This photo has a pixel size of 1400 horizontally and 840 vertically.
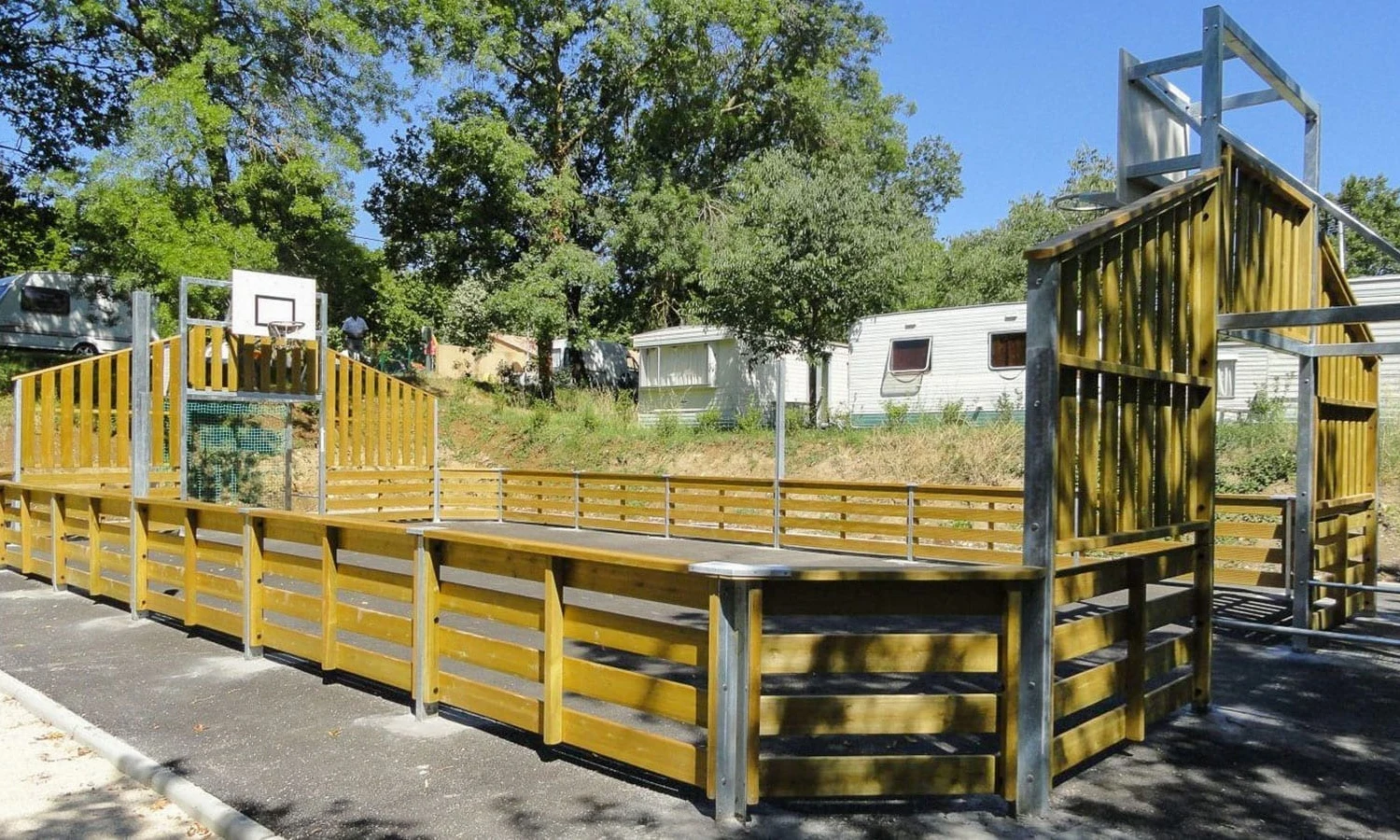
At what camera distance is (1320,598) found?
28.4 feet

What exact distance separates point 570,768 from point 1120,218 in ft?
12.8

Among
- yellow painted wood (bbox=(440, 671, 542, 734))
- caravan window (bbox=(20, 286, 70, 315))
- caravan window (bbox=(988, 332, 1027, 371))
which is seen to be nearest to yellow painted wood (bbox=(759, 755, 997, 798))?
yellow painted wood (bbox=(440, 671, 542, 734))

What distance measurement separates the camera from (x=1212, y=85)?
6.13 meters

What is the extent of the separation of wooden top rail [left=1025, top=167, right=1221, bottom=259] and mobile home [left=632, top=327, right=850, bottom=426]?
18.4m

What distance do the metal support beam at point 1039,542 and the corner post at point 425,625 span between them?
10.7 ft

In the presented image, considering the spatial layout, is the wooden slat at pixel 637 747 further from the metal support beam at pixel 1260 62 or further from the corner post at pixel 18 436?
the corner post at pixel 18 436

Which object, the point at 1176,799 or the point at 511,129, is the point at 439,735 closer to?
the point at 1176,799

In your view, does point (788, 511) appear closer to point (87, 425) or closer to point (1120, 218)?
point (1120, 218)

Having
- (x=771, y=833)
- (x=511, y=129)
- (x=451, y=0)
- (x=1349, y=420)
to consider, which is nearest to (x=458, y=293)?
(x=511, y=129)

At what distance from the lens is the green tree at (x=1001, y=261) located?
124 feet

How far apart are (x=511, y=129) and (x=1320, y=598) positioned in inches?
1123

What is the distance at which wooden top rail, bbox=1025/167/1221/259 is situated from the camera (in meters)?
4.40

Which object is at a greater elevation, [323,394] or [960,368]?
[960,368]

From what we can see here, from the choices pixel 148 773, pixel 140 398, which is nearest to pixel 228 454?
pixel 140 398
